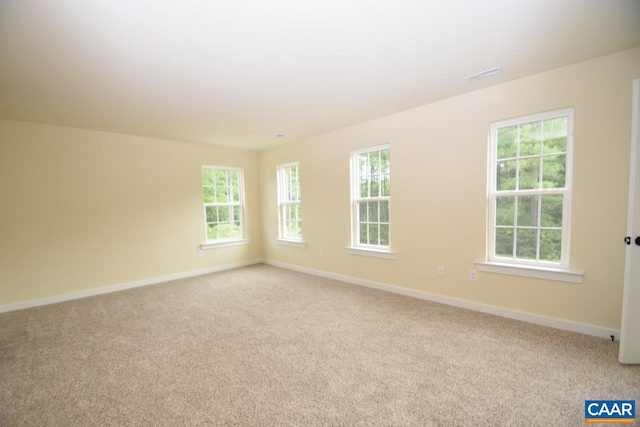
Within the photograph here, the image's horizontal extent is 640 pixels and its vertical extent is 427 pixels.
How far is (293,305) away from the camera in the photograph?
132 inches

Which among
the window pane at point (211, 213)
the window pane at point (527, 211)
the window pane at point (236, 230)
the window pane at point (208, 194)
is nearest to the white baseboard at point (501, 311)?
the window pane at point (527, 211)

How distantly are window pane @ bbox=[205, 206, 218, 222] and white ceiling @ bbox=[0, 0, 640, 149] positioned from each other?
7.49 ft

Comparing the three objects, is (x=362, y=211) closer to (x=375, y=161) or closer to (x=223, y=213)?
(x=375, y=161)

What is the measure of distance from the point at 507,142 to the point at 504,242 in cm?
107

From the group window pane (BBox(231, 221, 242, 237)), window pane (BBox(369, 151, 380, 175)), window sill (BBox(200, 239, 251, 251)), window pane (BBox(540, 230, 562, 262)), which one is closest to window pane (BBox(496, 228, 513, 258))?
window pane (BBox(540, 230, 562, 262))

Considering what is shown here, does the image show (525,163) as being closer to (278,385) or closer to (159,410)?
(278,385)

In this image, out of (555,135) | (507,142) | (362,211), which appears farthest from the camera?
(362,211)

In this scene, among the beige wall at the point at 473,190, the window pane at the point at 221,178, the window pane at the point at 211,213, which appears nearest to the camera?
the beige wall at the point at 473,190

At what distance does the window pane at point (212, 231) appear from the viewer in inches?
207

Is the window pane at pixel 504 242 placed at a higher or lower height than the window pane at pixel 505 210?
lower

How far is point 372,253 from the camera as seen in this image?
3924 mm

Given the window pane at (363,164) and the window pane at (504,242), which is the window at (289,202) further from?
the window pane at (504,242)

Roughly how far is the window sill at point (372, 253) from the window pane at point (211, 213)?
2805 mm

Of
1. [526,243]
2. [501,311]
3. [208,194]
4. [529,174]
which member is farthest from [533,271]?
[208,194]
